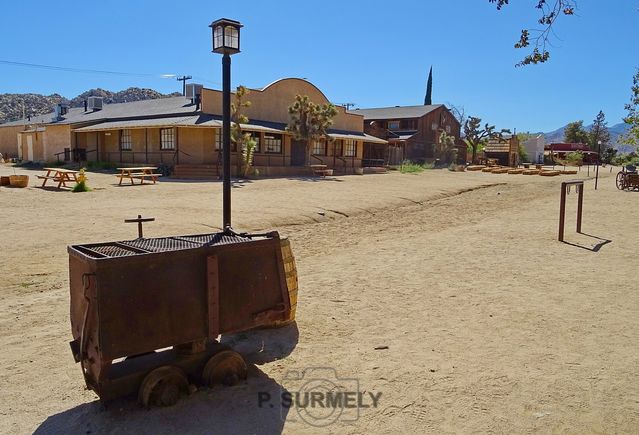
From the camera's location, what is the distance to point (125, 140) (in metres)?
28.9

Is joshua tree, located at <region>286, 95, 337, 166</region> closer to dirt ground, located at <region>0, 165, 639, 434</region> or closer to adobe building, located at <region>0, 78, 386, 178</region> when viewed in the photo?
adobe building, located at <region>0, 78, 386, 178</region>

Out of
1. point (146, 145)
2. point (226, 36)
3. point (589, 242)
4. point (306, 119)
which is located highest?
point (306, 119)

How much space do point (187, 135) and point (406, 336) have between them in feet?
75.1

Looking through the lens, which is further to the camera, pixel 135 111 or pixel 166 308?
pixel 135 111

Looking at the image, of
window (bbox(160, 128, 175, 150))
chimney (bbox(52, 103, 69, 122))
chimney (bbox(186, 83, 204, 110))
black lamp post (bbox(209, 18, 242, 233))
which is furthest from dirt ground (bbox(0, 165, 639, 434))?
chimney (bbox(52, 103, 69, 122))

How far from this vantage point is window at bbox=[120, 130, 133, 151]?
28516 mm

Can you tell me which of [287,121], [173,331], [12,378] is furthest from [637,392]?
[287,121]

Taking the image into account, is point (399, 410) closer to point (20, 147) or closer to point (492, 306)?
point (492, 306)

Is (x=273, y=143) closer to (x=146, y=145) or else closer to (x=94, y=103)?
(x=146, y=145)

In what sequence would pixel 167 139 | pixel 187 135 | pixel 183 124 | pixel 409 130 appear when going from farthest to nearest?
pixel 409 130 < pixel 167 139 < pixel 187 135 < pixel 183 124

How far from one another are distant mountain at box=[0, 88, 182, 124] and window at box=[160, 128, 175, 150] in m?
61.8

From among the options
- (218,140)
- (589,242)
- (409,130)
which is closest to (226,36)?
(589,242)

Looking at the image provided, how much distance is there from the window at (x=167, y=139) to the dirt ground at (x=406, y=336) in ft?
52.5

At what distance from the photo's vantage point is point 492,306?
5383 mm
